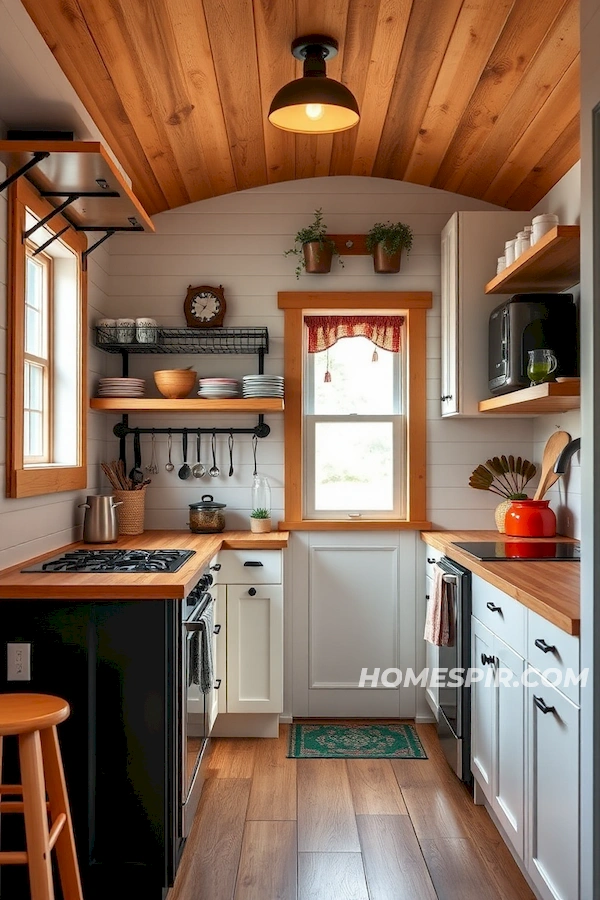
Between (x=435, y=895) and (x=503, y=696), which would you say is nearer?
(x=435, y=895)

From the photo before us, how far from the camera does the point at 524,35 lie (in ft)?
8.73

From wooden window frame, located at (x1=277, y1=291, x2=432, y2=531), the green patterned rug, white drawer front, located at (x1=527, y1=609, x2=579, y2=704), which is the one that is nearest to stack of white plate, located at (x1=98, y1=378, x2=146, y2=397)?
wooden window frame, located at (x1=277, y1=291, x2=432, y2=531)

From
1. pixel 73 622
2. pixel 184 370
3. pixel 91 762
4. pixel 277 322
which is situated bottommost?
pixel 91 762

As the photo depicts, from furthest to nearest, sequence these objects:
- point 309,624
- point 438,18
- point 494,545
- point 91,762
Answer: point 309,624 → point 494,545 → point 438,18 → point 91,762

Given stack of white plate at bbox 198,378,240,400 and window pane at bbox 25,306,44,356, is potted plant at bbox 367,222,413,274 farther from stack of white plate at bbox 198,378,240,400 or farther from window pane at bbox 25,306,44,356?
window pane at bbox 25,306,44,356

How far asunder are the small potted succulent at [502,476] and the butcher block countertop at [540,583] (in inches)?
25.6

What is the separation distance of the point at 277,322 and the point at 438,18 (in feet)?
6.17

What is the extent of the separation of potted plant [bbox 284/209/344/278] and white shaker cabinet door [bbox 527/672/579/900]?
248cm

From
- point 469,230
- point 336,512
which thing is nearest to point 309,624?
point 336,512

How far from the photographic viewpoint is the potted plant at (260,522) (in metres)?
4.08

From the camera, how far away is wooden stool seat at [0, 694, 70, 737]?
1.82 meters

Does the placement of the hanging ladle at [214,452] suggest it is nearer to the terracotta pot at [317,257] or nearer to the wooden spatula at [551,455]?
the terracotta pot at [317,257]

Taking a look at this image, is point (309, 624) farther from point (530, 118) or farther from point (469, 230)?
point (530, 118)

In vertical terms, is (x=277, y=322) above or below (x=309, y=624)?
above
